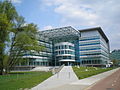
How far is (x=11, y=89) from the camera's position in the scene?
45.1ft

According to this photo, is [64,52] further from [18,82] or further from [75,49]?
[18,82]

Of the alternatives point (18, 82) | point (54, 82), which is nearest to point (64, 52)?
point (54, 82)

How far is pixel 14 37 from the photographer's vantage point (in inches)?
1342

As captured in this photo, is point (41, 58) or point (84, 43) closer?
point (41, 58)

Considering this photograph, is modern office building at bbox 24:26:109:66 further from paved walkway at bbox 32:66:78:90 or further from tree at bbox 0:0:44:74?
paved walkway at bbox 32:66:78:90

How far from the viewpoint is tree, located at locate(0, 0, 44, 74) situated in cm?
3168

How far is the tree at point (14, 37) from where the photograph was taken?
3168 centimetres

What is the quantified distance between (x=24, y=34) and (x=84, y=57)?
6572 centimetres

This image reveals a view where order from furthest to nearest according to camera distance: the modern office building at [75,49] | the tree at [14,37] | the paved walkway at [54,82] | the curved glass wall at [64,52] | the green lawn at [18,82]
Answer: the modern office building at [75,49], the curved glass wall at [64,52], the tree at [14,37], the paved walkway at [54,82], the green lawn at [18,82]

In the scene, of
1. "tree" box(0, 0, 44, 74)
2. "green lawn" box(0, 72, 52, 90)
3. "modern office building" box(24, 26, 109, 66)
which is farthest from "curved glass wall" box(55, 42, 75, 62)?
"green lawn" box(0, 72, 52, 90)

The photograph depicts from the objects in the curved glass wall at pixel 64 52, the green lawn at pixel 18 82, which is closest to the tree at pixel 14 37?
the green lawn at pixel 18 82

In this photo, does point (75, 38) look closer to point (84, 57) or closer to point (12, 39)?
point (84, 57)

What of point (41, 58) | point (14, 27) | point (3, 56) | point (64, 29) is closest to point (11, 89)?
point (3, 56)

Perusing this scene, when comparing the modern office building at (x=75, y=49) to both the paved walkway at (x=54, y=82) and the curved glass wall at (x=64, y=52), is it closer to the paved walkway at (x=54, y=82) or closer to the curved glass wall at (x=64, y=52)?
the curved glass wall at (x=64, y=52)
